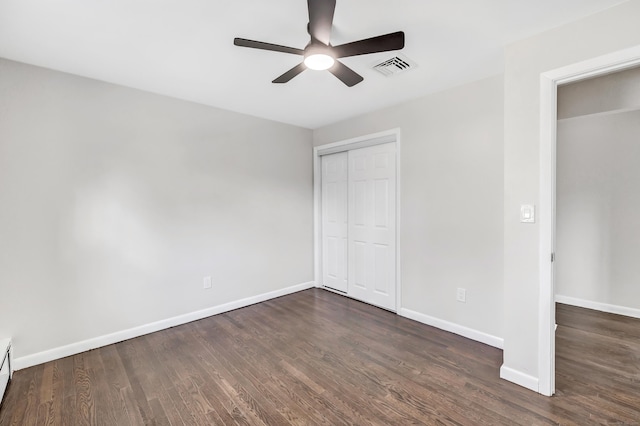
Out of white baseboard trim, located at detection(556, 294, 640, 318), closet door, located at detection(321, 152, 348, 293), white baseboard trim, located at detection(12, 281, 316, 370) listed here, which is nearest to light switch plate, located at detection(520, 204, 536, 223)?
closet door, located at detection(321, 152, 348, 293)

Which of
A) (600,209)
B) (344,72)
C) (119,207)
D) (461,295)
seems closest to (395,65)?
(344,72)

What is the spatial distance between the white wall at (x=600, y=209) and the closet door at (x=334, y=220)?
8.69ft

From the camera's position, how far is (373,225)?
11.9 feet

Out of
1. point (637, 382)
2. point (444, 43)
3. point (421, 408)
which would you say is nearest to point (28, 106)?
point (444, 43)

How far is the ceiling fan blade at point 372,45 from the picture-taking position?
1.53 metres

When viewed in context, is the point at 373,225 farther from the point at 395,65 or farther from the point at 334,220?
the point at 395,65

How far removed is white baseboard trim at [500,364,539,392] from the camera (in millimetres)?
1957

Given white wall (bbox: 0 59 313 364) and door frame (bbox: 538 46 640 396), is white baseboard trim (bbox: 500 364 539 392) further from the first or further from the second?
white wall (bbox: 0 59 313 364)

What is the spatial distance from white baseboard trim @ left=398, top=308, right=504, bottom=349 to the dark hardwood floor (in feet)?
0.25

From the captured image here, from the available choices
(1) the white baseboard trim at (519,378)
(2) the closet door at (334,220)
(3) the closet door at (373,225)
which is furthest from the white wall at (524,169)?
(2) the closet door at (334,220)

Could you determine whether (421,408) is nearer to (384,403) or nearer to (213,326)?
(384,403)

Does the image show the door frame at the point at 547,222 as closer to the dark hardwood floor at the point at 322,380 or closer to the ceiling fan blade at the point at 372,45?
the dark hardwood floor at the point at 322,380

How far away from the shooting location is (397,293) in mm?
3301

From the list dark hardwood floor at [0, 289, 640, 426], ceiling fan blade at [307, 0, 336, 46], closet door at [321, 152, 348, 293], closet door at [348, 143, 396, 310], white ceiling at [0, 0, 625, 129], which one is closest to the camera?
ceiling fan blade at [307, 0, 336, 46]
